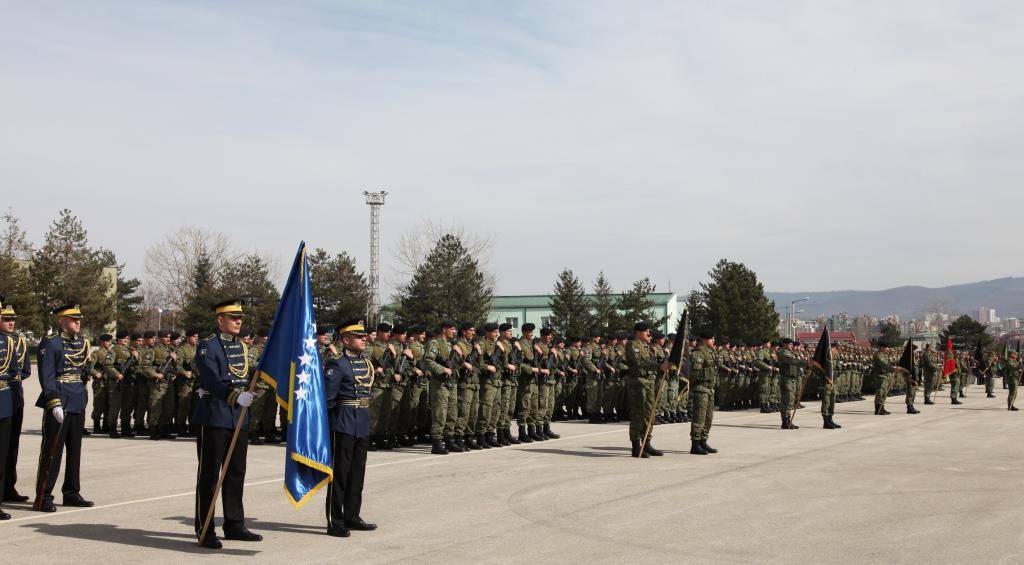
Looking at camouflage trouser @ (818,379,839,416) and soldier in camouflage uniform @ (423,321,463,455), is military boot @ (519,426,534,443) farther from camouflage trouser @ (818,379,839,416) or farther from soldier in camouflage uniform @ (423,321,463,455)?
→ camouflage trouser @ (818,379,839,416)

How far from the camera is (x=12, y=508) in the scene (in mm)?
10312

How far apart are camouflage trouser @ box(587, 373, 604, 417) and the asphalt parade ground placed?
5794 mm

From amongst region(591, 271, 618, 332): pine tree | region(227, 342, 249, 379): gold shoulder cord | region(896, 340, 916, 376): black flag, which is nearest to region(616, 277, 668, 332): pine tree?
region(591, 271, 618, 332): pine tree

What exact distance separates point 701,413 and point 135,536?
9.44 meters

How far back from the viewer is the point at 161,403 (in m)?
18.8

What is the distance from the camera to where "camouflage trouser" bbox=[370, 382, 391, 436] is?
638 inches

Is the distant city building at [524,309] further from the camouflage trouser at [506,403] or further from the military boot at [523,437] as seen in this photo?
the camouflage trouser at [506,403]

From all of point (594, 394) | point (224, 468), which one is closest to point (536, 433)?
point (594, 394)

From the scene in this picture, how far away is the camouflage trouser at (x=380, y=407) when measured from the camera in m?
16.2

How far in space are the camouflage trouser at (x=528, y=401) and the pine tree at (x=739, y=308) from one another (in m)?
43.9

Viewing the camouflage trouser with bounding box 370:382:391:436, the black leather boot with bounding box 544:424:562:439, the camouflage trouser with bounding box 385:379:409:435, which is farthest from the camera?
Result: the black leather boot with bounding box 544:424:562:439

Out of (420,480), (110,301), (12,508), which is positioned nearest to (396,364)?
(420,480)

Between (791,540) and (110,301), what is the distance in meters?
59.4

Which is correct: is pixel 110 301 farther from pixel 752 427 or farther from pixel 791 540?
pixel 791 540
